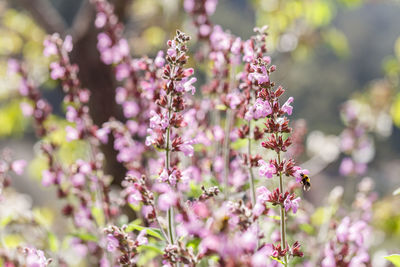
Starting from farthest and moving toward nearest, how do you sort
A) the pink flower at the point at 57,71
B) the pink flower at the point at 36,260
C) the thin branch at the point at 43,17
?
the thin branch at the point at 43,17
the pink flower at the point at 57,71
the pink flower at the point at 36,260

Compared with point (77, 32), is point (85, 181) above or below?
below

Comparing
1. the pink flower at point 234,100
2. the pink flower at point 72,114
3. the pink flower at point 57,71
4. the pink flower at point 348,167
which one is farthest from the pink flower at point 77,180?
the pink flower at point 348,167

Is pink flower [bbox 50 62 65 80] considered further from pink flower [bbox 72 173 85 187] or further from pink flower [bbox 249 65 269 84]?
pink flower [bbox 249 65 269 84]

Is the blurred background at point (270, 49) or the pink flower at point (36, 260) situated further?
the blurred background at point (270, 49)

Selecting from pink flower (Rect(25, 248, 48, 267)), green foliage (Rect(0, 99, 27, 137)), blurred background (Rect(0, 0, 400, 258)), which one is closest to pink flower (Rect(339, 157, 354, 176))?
blurred background (Rect(0, 0, 400, 258))

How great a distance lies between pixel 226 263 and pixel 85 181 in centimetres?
106

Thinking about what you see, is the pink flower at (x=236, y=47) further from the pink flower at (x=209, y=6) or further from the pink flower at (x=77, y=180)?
the pink flower at (x=77, y=180)

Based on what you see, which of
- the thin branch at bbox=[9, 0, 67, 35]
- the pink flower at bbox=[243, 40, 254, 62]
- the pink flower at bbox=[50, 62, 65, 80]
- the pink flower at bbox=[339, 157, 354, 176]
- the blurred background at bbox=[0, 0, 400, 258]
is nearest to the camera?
the pink flower at bbox=[243, 40, 254, 62]

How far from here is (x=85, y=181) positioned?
1.48 metres

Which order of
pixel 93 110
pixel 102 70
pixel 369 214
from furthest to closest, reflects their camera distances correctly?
pixel 102 70 → pixel 93 110 → pixel 369 214

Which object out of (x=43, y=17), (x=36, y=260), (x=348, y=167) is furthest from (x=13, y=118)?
(x=36, y=260)

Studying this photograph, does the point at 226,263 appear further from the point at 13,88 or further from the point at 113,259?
the point at 13,88

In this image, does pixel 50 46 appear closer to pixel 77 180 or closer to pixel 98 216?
pixel 77 180

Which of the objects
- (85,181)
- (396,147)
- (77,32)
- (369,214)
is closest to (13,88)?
(77,32)
